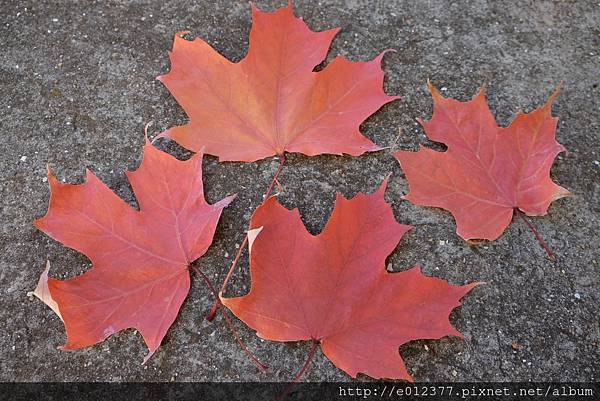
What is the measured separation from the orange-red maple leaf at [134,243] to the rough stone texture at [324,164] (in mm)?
60

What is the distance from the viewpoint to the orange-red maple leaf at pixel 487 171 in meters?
1.15

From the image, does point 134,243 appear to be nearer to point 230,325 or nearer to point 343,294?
point 230,325

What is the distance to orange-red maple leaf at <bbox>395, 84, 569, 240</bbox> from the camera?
1.15 meters

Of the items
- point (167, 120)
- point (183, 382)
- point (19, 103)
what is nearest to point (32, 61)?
point (19, 103)

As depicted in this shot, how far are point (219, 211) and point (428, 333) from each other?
0.44 metres

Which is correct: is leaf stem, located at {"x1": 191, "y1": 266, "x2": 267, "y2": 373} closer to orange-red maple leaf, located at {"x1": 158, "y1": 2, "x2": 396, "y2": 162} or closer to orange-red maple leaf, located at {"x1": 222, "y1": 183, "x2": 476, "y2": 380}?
orange-red maple leaf, located at {"x1": 222, "y1": 183, "x2": 476, "y2": 380}

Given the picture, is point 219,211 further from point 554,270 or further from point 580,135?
point 580,135

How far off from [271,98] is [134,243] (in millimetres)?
412

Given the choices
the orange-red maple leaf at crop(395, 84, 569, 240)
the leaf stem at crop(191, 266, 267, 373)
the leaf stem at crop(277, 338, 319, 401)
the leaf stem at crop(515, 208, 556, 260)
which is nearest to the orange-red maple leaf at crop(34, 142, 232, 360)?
the leaf stem at crop(191, 266, 267, 373)

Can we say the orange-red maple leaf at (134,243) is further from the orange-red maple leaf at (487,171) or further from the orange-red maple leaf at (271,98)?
the orange-red maple leaf at (487,171)

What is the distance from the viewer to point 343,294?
3.31 feet

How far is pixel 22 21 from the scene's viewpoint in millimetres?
1492

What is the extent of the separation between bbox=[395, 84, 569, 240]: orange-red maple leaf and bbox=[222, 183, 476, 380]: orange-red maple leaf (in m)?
0.17

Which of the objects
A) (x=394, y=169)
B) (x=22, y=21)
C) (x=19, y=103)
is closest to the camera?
(x=394, y=169)
